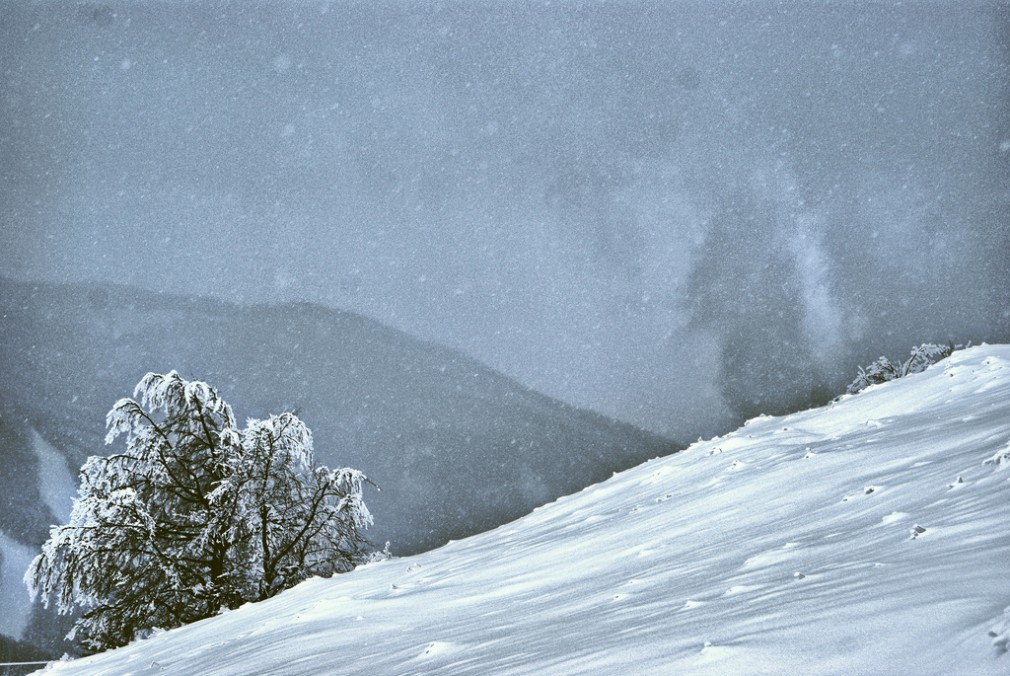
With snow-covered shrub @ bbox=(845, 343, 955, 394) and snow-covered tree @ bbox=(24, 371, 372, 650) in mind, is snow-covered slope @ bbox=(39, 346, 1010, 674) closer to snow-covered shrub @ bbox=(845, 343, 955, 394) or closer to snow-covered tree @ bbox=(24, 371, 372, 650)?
snow-covered tree @ bbox=(24, 371, 372, 650)

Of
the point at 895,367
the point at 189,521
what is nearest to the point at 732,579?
the point at 189,521

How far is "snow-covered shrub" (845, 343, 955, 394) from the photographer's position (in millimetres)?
23016

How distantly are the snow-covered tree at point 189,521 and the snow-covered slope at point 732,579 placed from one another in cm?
507

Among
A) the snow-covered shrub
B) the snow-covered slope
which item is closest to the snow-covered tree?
the snow-covered slope

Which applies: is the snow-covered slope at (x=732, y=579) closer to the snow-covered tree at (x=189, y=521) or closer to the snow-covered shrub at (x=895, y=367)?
the snow-covered tree at (x=189, y=521)

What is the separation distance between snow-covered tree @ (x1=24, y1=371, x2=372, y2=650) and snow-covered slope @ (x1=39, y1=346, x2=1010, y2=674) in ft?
16.6

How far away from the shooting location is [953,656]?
1.74m

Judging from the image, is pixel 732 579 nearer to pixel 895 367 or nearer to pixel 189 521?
pixel 189 521

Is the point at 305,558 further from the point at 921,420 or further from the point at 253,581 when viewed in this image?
the point at 921,420

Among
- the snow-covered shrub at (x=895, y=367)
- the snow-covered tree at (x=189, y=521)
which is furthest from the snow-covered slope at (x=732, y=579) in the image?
the snow-covered shrub at (x=895, y=367)

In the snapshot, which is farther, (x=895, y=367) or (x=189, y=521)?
(x=895, y=367)

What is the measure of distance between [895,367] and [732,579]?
23.5 meters

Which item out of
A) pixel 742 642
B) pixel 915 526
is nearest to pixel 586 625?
pixel 742 642

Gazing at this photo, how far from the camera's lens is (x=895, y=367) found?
24188 millimetres
